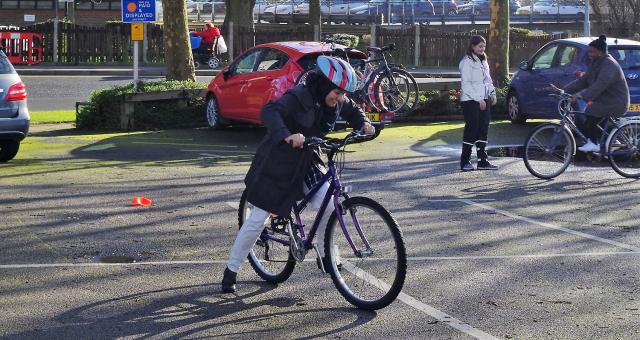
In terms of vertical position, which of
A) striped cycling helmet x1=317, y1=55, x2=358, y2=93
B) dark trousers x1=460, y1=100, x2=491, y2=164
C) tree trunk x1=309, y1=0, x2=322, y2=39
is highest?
tree trunk x1=309, y1=0, x2=322, y2=39

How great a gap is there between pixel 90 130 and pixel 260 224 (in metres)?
11.7

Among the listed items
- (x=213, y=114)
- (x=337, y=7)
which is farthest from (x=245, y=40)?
(x=213, y=114)

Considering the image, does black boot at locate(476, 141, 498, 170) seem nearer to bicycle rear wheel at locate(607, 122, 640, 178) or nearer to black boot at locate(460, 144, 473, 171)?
black boot at locate(460, 144, 473, 171)

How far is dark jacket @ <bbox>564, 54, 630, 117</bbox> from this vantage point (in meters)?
13.2

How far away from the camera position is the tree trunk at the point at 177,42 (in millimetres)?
20969

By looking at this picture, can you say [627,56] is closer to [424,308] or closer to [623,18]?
[424,308]

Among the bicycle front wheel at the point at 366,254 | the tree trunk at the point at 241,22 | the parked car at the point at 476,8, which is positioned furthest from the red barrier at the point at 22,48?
the bicycle front wheel at the point at 366,254

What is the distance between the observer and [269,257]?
791cm

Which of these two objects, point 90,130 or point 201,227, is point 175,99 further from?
point 201,227

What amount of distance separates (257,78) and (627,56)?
231 inches

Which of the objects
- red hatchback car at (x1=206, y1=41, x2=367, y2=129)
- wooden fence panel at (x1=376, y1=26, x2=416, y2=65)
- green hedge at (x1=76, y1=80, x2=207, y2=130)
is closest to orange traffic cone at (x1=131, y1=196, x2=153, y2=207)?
red hatchback car at (x1=206, y1=41, x2=367, y2=129)

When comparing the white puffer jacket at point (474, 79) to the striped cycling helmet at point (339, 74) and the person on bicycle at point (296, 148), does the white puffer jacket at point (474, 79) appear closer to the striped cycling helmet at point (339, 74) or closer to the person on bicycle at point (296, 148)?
the person on bicycle at point (296, 148)

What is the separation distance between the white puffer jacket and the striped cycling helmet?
6.93 meters

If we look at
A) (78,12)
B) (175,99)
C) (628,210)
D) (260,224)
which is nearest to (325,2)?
(78,12)
